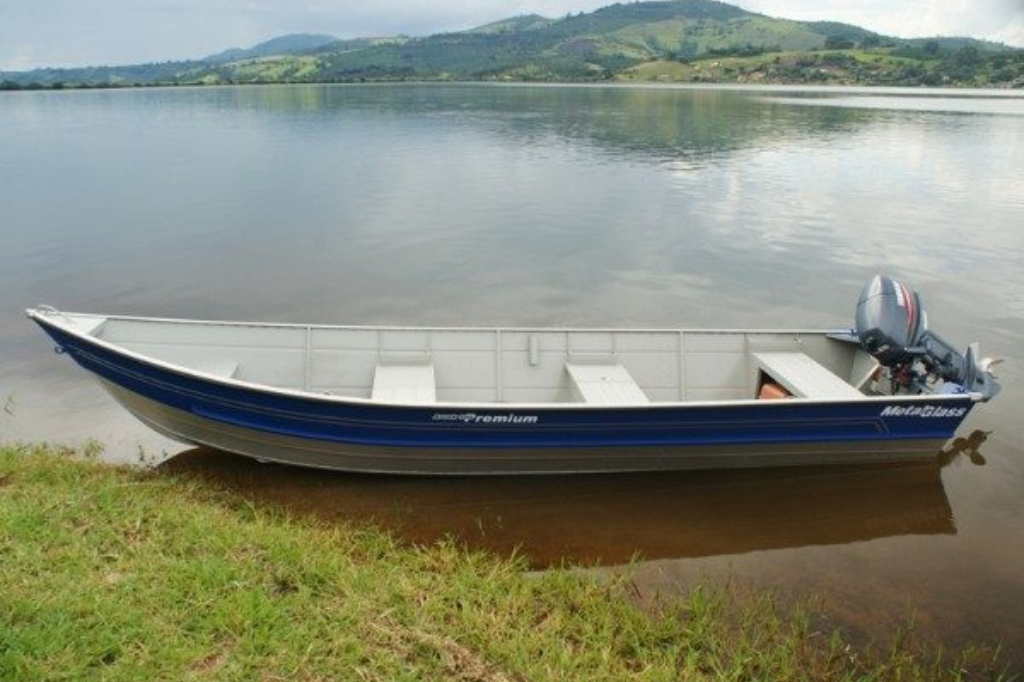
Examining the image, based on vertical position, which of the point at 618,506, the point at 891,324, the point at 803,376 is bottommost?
the point at 618,506

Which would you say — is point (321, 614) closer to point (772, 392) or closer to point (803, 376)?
Result: point (772, 392)

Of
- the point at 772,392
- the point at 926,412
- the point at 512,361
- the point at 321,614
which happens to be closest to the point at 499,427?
the point at 512,361

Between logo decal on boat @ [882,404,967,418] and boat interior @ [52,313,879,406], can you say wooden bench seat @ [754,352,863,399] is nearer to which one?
boat interior @ [52,313,879,406]

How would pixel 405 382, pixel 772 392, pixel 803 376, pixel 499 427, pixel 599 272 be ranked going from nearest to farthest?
pixel 499 427, pixel 405 382, pixel 803 376, pixel 772 392, pixel 599 272

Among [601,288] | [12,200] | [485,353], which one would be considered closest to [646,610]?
[485,353]

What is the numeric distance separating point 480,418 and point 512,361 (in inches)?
84.1

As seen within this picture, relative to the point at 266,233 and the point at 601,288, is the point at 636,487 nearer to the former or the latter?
the point at 601,288

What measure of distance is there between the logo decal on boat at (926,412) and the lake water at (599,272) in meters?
1.11

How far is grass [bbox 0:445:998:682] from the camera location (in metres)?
5.23

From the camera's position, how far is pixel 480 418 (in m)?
8.96

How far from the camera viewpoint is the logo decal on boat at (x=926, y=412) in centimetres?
969

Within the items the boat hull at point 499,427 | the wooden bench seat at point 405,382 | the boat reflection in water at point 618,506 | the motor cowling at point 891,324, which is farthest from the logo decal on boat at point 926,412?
the wooden bench seat at point 405,382

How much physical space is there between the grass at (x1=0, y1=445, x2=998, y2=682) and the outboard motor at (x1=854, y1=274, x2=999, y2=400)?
14.3 feet

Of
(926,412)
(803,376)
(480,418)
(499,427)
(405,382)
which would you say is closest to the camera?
(480,418)
